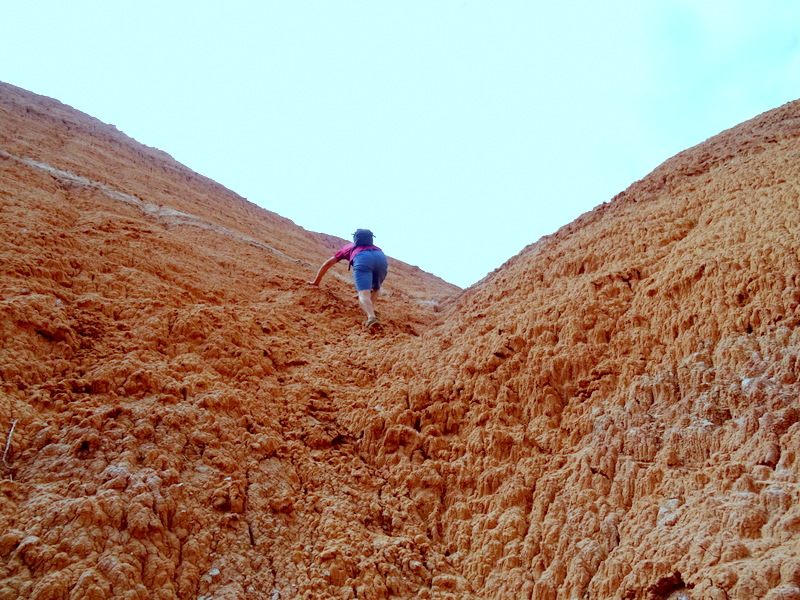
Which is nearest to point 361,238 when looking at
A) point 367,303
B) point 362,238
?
point 362,238

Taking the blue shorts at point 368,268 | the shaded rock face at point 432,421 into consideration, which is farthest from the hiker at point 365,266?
the shaded rock face at point 432,421

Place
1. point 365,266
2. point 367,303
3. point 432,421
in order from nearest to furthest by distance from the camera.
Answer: point 432,421 < point 367,303 < point 365,266

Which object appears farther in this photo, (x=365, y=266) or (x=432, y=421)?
(x=365, y=266)

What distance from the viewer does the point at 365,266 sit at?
7.07 metres

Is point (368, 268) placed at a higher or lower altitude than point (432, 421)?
higher

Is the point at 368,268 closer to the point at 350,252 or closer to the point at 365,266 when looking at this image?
the point at 365,266

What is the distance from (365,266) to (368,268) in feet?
0.14

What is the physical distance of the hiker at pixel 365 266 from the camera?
6.94 meters

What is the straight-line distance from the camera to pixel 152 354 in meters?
4.75

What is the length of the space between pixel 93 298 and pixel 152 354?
35.0 inches

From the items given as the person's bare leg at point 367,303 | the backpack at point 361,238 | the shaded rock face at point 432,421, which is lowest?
the shaded rock face at point 432,421

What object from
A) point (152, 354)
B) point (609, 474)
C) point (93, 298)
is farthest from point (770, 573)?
point (93, 298)

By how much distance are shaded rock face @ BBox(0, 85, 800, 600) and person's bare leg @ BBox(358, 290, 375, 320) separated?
12.5 inches

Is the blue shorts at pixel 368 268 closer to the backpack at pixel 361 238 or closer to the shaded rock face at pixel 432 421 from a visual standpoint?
the backpack at pixel 361 238
